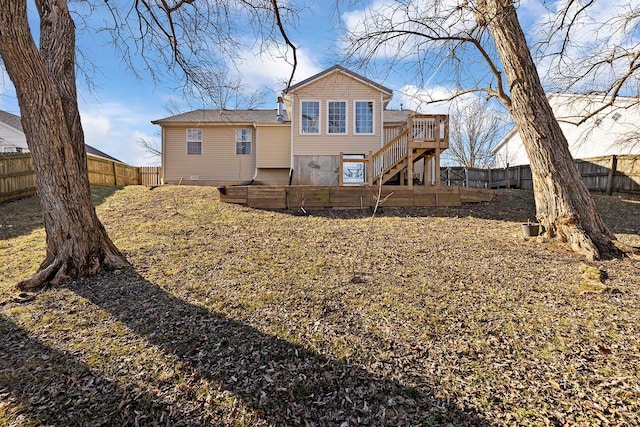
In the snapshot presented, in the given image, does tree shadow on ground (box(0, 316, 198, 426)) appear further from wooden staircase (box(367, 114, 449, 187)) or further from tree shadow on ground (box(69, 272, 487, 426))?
wooden staircase (box(367, 114, 449, 187))

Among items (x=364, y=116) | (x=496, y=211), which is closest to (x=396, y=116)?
(x=364, y=116)

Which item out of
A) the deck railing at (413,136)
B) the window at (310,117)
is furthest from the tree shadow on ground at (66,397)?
the window at (310,117)

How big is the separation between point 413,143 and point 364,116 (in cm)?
380

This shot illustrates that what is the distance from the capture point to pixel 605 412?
184cm

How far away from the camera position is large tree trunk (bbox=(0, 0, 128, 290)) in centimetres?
350

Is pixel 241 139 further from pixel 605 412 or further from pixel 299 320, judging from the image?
pixel 605 412

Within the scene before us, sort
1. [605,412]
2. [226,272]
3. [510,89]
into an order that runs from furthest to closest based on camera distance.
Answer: [510,89], [226,272], [605,412]

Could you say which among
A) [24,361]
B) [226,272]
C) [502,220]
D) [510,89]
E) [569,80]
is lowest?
[24,361]

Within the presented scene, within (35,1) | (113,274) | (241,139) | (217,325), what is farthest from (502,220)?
(241,139)

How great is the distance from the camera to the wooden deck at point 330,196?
8023 mm

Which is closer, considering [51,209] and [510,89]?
[51,209]

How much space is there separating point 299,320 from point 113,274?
2.79m

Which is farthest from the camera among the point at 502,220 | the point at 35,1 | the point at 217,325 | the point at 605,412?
the point at 502,220

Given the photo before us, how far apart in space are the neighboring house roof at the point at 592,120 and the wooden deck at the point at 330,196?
307cm
